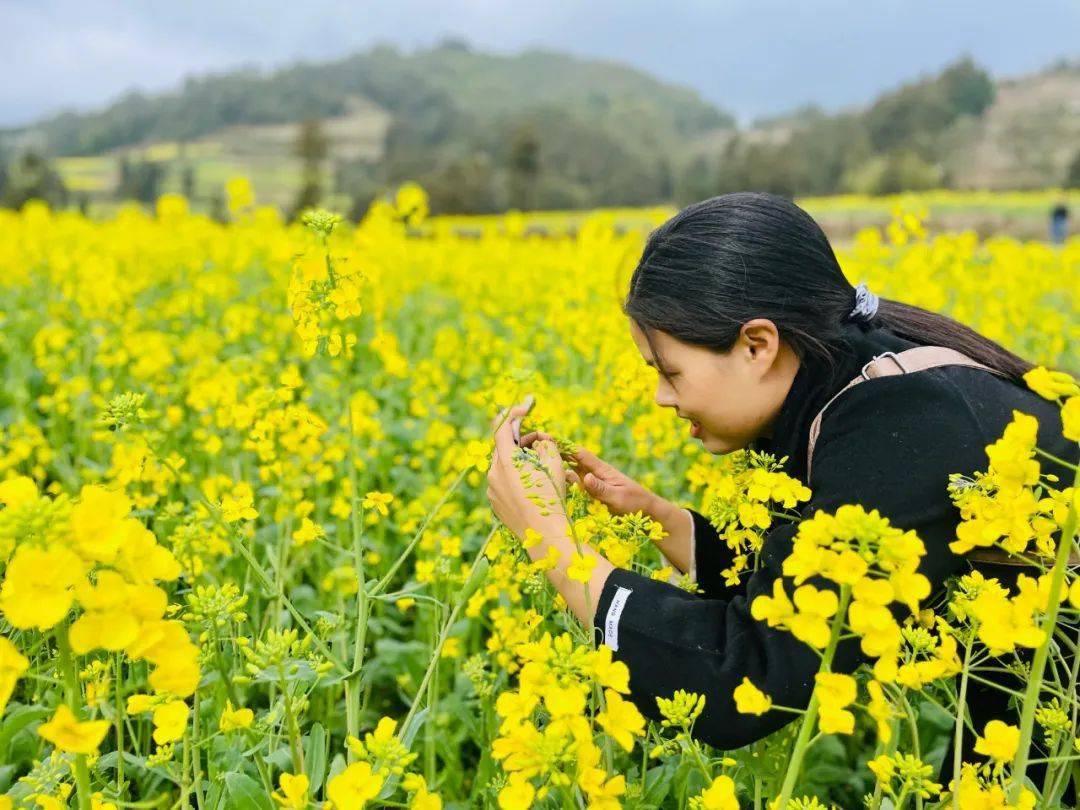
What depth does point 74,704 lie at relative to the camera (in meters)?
0.89

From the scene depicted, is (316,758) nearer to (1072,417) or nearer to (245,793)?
(245,793)

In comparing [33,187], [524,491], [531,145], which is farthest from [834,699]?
[531,145]

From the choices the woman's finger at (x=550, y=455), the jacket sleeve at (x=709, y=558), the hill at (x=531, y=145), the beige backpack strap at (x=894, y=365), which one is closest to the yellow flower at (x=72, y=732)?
the woman's finger at (x=550, y=455)

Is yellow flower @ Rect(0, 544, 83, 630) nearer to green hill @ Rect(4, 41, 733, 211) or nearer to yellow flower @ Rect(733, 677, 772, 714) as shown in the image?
yellow flower @ Rect(733, 677, 772, 714)

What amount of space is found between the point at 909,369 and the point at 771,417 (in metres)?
0.25

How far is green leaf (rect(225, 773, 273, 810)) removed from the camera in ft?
4.41

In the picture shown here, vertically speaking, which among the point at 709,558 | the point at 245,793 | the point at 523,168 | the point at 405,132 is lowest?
the point at 245,793

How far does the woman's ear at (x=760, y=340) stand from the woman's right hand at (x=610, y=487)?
40 cm

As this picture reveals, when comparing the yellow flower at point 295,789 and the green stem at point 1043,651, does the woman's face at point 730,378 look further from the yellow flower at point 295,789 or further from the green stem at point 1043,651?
the yellow flower at point 295,789

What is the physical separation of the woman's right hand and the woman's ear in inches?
15.9

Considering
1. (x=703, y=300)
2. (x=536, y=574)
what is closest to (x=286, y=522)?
(x=536, y=574)

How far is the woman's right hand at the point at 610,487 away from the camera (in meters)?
1.84

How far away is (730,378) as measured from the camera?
159 centimetres

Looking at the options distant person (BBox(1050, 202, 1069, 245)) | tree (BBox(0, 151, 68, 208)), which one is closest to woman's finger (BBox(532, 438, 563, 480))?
distant person (BBox(1050, 202, 1069, 245))
